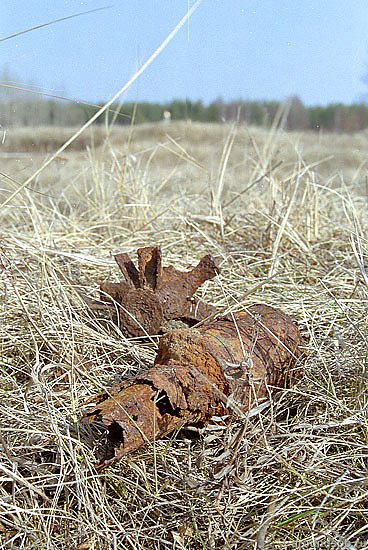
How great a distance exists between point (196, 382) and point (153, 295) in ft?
1.08

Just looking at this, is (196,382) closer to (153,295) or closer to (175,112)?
(153,295)

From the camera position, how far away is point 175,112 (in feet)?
12.2

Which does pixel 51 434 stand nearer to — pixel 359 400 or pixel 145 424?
pixel 145 424

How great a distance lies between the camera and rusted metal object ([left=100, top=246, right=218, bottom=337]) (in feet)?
3.63

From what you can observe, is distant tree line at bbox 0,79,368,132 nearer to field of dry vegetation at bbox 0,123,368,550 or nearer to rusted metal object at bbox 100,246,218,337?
rusted metal object at bbox 100,246,218,337

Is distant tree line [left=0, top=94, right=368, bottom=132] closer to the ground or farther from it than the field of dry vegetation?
farther from it

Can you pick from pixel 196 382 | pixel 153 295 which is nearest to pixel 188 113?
pixel 153 295

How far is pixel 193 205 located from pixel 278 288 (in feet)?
3.36

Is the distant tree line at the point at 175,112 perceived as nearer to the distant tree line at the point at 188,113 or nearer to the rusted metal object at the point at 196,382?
the distant tree line at the point at 188,113

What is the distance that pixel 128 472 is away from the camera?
31.9 inches

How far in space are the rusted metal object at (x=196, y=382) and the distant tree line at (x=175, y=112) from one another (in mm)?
518

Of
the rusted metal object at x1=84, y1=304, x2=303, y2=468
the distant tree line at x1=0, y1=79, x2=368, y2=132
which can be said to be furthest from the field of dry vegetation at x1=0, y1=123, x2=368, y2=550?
the distant tree line at x1=0, y1=79, x2=368, y2=132

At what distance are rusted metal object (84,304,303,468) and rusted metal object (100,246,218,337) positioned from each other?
163 mm

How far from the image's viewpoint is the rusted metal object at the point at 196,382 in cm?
75
